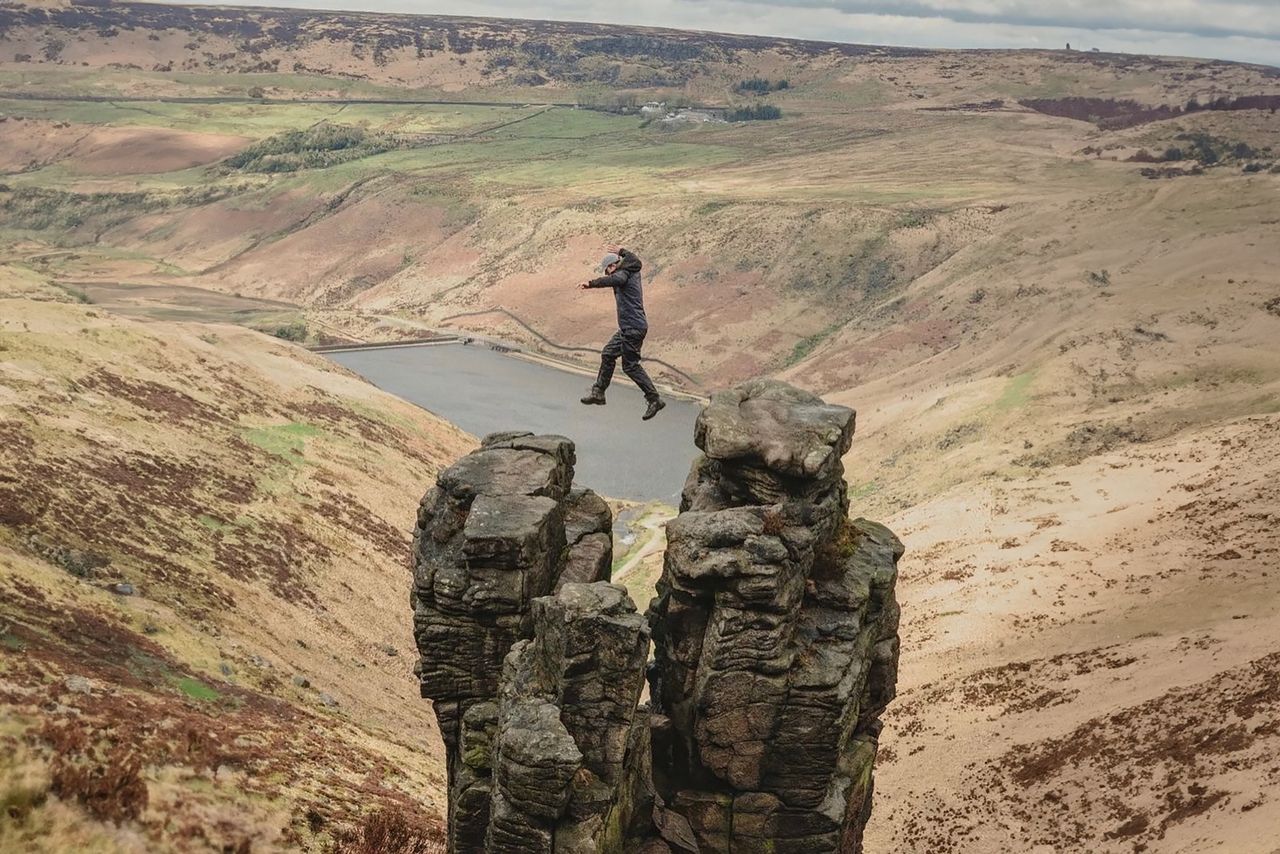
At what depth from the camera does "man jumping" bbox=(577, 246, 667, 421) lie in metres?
29.6

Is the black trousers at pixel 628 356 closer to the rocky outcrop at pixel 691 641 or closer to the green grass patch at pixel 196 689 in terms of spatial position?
the rocky outcrop at pixel 691 641

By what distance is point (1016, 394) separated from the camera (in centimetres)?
8738

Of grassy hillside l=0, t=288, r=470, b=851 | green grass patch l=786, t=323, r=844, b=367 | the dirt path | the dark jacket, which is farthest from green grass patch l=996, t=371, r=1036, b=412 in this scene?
the dark jacket

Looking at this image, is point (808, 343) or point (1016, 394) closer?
point (1016, 394)

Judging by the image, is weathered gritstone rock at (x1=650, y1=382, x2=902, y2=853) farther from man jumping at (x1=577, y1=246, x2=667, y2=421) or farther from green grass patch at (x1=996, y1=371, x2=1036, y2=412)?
green grass patch at (x1=996, y1=371, x2=1036, y2=412)

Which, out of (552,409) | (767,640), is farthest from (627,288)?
(552,409)

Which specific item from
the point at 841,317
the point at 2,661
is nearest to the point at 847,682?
the point at 2,661

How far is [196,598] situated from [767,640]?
3149cm

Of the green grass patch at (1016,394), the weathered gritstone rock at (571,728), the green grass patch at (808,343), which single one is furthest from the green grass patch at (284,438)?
the green grass patch at (808,343)

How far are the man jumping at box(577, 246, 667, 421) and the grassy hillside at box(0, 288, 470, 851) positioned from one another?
531 inches

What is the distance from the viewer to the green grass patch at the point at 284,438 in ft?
240

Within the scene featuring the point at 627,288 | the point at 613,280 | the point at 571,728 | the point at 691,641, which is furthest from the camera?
the point at 627,288

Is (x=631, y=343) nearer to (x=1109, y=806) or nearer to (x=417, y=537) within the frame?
(x=417, y=537)

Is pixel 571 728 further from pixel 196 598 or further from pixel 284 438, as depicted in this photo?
pixel 284 438
